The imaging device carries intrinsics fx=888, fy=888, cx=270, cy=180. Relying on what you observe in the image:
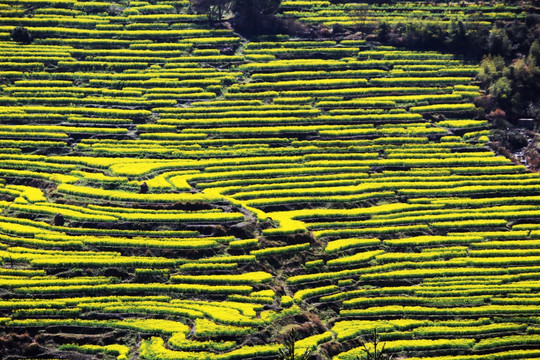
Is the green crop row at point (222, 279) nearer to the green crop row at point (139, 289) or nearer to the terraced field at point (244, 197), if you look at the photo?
the terraced field at point (244, 197)

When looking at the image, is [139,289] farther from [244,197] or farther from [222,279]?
[244,197]

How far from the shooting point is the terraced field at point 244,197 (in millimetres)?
74125

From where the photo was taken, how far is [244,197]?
93.2m

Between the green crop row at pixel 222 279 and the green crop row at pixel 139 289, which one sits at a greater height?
the green crop row at pixel 222 279

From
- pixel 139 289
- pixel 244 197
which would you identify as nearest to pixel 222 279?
pixel 139 289

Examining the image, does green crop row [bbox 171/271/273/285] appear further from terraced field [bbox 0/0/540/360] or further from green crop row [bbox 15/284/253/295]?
green crop row [bbox 15/284/253/295]

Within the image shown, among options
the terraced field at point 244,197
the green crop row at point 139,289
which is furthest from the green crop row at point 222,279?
the green crop row at point 139,289

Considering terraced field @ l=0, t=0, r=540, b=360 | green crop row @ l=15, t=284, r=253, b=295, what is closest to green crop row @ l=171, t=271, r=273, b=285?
terraced field @ l=0, t=0, r=540, b=360

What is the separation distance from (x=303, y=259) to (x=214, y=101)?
3612 centimetres

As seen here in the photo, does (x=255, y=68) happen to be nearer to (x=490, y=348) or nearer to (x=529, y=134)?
(x=529, y=134)

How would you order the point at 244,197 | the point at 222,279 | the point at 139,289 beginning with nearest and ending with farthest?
1. the point at 139,289
2. the point at 222,279
3. the point at 244,197

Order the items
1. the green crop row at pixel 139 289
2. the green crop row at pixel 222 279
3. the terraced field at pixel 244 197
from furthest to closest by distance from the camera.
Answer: the green crop row at pixel 222 279
the green crop row at pixel 139 289
the terraced field at pixel 244 197

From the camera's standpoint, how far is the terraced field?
74.1 metres

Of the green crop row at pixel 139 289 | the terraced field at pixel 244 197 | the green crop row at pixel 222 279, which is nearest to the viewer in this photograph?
the terraced field at pixel 244 197
